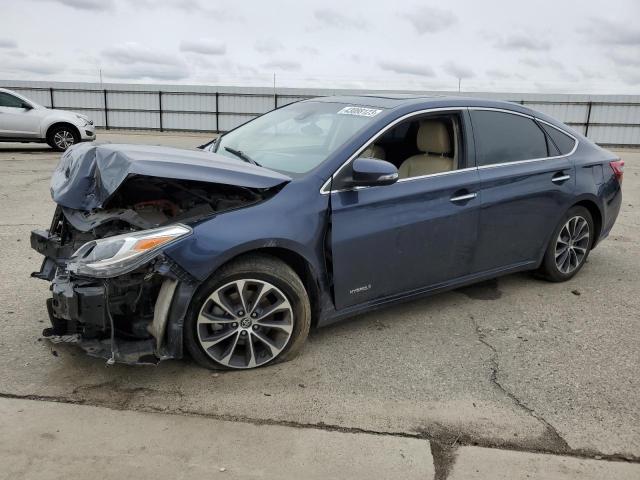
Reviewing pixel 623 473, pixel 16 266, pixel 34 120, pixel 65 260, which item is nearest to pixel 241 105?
pixel 34 120

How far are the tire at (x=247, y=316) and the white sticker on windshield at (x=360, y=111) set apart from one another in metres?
1.24

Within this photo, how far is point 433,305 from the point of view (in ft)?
→ 14.7

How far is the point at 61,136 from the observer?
14.1 meters

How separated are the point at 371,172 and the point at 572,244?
2.46 m

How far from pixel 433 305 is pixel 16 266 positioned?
141 inches

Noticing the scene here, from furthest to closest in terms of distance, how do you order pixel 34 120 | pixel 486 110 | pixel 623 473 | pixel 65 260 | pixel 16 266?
pixel 34 120 → pixel 16 266 → pixel 486 110 → pixel 65 260 → pixel 623 473

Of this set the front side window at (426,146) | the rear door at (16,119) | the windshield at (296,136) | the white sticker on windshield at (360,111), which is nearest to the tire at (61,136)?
the rear door at (16,119)

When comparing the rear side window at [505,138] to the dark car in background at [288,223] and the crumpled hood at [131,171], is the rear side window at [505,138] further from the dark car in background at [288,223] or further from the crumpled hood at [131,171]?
the crumpled hood at [131,171]

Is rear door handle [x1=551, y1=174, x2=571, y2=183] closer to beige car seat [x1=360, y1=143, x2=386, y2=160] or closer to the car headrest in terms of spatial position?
the car headrest

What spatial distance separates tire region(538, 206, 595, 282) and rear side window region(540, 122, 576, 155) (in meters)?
0.50

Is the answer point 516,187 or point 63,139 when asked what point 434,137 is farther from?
point 63,139

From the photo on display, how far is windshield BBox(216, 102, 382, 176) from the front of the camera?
3715 mm

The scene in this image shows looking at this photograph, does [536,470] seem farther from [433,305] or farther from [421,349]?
[433,305]

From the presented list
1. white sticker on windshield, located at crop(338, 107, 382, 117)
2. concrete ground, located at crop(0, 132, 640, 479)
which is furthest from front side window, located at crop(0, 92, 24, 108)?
white sticker on windshield, located at crop(338, 107, 382, 117)
